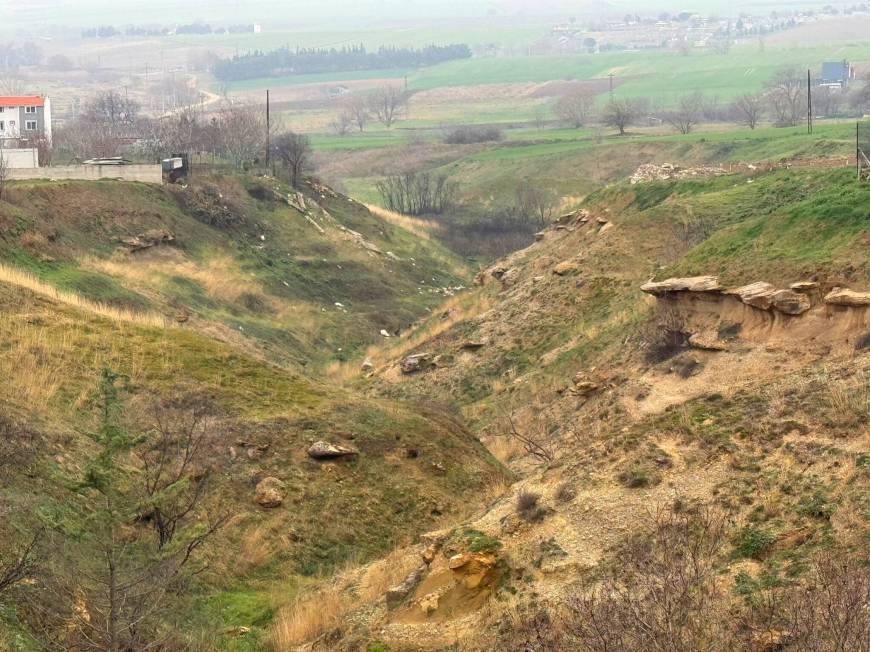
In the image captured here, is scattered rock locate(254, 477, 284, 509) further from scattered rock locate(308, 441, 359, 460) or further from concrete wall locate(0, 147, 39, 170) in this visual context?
concrete wall locate(0, 147, 39, 170)

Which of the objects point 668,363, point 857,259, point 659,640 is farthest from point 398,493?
point 659,640

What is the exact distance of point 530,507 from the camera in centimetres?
1816

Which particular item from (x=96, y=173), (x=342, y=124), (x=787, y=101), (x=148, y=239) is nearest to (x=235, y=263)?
(x=148, y=239)

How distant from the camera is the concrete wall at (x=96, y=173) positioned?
59.7 meters

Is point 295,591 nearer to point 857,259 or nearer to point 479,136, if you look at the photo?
point 857,259

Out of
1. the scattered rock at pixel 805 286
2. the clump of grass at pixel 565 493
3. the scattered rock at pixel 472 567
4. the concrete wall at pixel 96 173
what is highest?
the concrete wall at pixel 96 173

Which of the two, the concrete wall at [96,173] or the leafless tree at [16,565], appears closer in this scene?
the leafless tree at [16,565]

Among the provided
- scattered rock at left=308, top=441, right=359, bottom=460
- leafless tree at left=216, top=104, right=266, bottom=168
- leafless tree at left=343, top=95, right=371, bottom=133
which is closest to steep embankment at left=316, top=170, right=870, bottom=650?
scattered rock at left=308, top=441, right=359, bottom=460

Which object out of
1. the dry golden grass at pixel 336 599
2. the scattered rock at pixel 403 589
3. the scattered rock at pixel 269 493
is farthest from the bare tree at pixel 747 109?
the scattered rock at pixel 403 589

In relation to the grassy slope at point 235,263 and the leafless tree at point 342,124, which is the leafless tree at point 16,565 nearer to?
the grassy slope at point 235,263

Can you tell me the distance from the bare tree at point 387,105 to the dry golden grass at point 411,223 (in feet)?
291

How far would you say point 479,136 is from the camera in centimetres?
13138

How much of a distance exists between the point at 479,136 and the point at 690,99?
36328 millimetres

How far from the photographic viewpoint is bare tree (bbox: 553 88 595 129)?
477 feet
